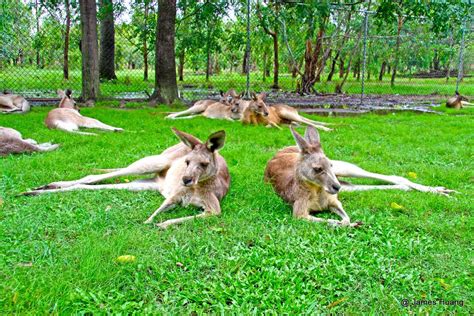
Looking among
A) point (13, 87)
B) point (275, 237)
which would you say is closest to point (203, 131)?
point (275, 237)

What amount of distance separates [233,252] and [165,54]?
8.17 metres

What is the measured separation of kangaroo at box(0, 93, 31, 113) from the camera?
9484 mm

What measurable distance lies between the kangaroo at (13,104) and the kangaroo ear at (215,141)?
23.6 feet

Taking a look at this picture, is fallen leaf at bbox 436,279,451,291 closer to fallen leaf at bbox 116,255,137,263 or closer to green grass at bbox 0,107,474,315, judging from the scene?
green grass at bbox 0,107,474,315

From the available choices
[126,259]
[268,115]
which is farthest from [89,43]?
[126,259]

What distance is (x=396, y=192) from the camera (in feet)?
14.2

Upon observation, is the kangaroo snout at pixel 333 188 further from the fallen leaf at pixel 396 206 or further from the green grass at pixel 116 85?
the green grass at pixel 116 85

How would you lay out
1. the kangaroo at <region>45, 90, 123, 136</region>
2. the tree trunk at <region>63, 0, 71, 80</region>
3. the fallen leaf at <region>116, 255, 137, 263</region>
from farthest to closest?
the tree trunk at <region>63, 0, 71, 80</region> → the kangaroo at <region>45, 90, 123, 136</region> → the fallen leaf at <region>116, 255, 137, 263</region>

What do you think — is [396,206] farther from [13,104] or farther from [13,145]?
[13,104]

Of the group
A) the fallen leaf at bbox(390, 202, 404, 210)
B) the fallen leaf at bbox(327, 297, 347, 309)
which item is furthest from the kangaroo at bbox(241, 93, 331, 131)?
the fallen leaf at bbox(327, 297, 347, 309)

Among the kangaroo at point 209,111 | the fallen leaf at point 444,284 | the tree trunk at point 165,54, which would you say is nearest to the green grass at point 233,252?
the fallen leaf at point 444,284

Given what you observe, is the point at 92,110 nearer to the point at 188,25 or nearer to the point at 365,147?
the point at 188,25

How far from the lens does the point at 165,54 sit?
10.4 meters

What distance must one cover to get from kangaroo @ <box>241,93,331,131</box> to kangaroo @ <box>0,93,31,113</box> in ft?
15.5
